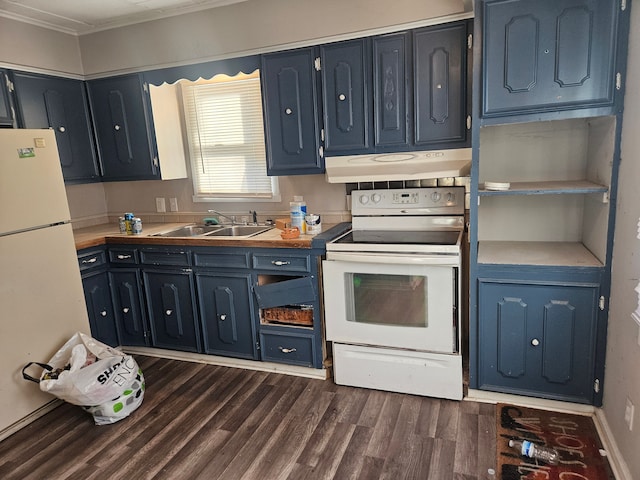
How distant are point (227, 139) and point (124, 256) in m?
1.20

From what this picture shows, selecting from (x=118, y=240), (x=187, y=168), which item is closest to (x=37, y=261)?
(x=118, y=240)

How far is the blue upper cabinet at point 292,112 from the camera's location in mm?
2760

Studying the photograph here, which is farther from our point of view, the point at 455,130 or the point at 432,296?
the point at 455,130

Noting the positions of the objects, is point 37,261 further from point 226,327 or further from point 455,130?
point 455,130

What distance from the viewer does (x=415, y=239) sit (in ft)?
8.21

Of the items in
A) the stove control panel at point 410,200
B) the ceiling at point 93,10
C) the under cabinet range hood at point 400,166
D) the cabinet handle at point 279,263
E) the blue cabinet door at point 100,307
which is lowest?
the blue cabinet door at point 100,307

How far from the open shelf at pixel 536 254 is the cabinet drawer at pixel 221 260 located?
1.44m

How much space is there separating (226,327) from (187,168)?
1.44 meters

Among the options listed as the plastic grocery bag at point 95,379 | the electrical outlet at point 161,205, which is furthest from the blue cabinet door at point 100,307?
the electrical outlet at point 161,205

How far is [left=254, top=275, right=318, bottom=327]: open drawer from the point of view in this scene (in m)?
2.68

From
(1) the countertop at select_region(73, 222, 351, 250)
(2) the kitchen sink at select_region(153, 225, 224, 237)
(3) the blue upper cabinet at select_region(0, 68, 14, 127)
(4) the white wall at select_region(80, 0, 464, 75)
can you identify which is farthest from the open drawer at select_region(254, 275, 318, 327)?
(3) the blue upper cabinet at select_region(0, 68, 14, 127)

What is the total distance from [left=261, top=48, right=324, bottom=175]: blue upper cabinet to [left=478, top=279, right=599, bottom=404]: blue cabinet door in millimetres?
1389

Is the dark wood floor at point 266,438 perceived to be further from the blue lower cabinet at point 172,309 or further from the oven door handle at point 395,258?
the oven door handle at point 395,258

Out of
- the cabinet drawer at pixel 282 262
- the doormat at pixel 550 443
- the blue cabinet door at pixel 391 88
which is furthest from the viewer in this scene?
the cabinet drawer at pixel 282 262
